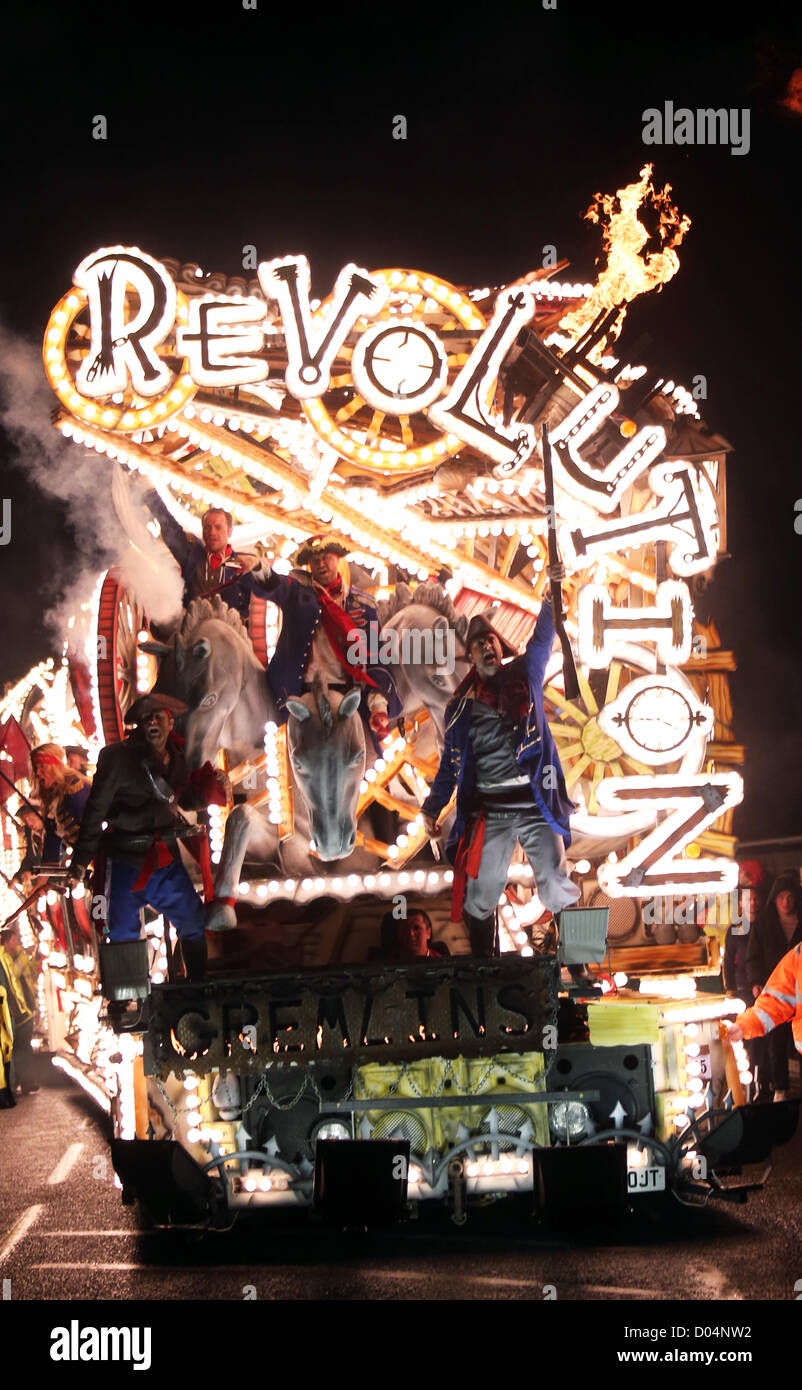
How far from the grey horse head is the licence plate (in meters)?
3.71

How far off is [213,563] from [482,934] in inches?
165

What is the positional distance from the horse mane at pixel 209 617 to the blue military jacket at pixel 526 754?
87.5 inches

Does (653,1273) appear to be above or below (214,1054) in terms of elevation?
below

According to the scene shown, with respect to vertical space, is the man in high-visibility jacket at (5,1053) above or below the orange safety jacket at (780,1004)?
below

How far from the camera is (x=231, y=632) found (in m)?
12.7

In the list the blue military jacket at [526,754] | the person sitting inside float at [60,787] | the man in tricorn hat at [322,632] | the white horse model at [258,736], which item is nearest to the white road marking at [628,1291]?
the blue military jacket at [526,754]

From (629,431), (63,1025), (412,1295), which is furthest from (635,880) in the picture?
(63,1025)

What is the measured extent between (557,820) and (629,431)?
188 inches

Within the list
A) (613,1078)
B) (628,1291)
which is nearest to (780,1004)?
(613,1078)

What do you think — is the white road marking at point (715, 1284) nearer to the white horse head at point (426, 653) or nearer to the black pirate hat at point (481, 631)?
the black pirate hat at point (481, 631)

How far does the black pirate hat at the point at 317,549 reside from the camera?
507 inches

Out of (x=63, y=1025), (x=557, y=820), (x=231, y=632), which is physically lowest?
(x=63, y=1025)

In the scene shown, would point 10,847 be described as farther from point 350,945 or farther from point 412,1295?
point 412,1295
